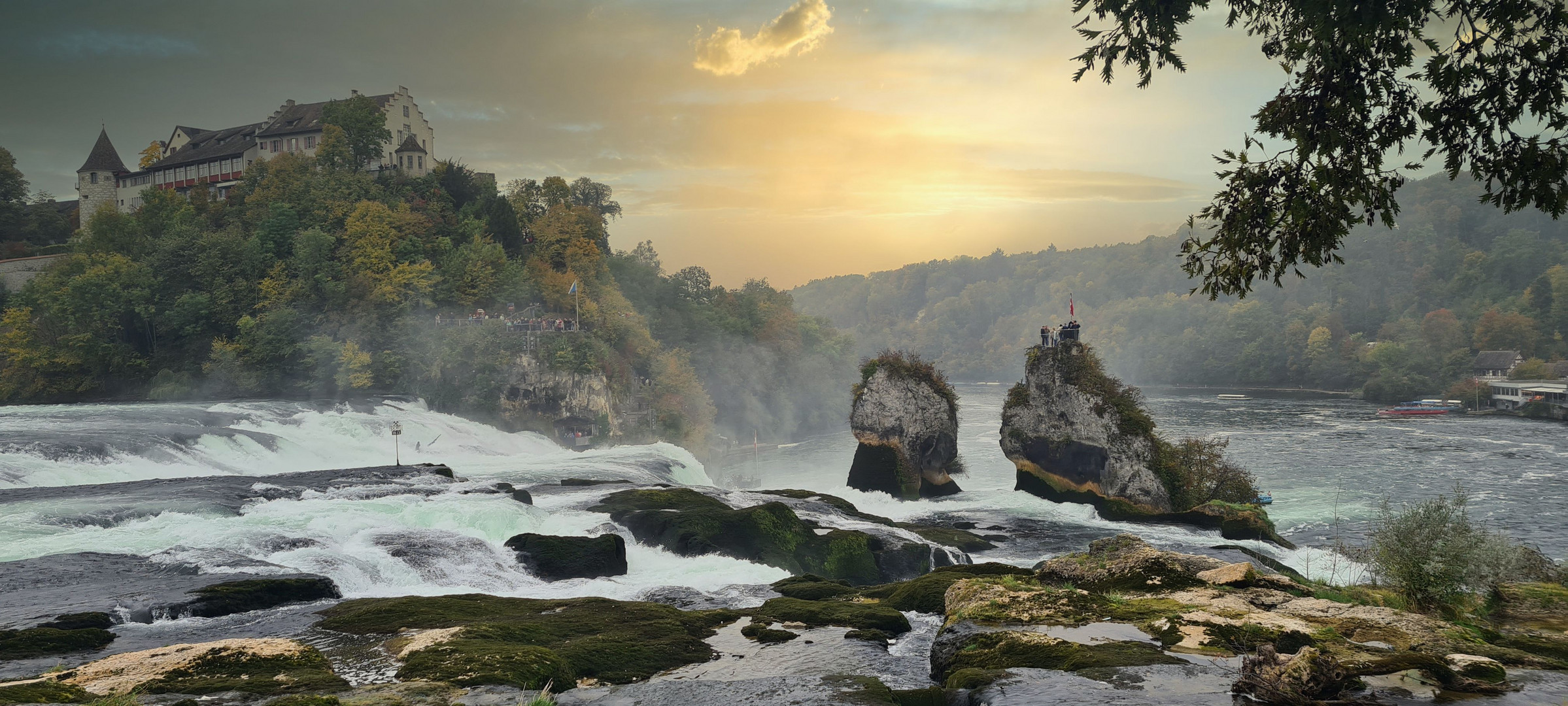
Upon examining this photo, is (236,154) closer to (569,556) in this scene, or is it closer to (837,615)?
(569,556)

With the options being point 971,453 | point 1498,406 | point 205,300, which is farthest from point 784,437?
point 1498,406

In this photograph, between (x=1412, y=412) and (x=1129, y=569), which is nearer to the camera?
(x=1129, y=569)

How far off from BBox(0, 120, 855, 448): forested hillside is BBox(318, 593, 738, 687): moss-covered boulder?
56934 millimetres

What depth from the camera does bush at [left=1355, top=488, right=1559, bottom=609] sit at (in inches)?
423

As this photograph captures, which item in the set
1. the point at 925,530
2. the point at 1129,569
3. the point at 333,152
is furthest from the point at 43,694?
the point at 333,152

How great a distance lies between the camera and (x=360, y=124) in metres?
89.1

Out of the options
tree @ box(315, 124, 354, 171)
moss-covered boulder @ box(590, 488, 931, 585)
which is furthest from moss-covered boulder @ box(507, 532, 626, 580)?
tree @ box(315, 124, 354, 171)

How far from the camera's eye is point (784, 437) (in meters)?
107

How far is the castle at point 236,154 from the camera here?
3669 inches

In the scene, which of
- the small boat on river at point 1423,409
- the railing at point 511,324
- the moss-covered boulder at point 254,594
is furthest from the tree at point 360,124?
the small boat on river at point 1423,409

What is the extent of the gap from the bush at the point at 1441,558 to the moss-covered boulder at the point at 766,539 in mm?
14948

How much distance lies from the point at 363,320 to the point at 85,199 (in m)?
53.0

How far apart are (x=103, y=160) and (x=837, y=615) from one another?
117453mm

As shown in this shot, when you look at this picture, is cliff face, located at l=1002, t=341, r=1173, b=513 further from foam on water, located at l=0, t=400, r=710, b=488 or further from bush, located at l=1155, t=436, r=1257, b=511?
foam on water, located at l=0, t=400, r=710, b=488
